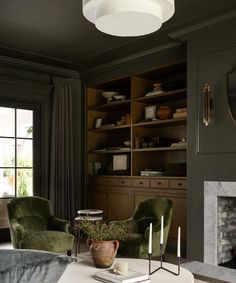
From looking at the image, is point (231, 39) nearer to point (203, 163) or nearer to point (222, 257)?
point (203, 163)

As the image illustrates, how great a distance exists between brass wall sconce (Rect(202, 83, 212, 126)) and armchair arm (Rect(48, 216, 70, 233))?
192 cm

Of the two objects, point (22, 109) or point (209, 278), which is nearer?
point (209, 278)

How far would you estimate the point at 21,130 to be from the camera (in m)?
5.73

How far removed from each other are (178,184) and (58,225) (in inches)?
60.0

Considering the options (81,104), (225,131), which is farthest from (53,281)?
(81,104)

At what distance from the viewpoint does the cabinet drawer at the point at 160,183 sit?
15.9 ft

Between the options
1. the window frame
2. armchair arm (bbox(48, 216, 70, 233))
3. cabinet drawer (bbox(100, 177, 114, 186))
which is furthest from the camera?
the window frame

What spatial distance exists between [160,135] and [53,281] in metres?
4.71

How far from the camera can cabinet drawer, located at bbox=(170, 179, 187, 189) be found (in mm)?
4643

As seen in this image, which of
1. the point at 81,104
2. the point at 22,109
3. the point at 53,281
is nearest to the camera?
the point at 53,281

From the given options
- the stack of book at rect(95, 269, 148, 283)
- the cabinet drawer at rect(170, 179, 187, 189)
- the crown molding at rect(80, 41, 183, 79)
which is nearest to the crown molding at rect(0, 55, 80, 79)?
the crown molding at rect(80, 41, 183, 79)

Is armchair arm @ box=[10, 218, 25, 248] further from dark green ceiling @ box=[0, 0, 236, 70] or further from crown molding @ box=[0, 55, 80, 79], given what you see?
crown molding @ box=[0, 55, 80, 79]

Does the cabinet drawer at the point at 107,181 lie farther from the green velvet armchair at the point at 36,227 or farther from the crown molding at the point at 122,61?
the crown molding at the point at 122,61

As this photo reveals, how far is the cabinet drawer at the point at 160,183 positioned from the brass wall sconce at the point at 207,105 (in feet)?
3.42
